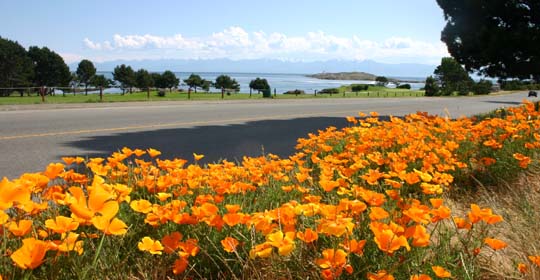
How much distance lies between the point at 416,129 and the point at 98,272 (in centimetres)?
450

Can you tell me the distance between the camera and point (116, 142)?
8.20 metres

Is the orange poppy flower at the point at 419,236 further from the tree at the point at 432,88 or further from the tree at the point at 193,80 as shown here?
the tree at the point at 432,88

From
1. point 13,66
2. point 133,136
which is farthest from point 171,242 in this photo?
point 13,66

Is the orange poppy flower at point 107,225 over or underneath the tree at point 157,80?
underneath

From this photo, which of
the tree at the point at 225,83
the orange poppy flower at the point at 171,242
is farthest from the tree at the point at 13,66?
the orange poppy flower at the point at 171,242

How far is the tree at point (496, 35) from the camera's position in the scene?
13.1m

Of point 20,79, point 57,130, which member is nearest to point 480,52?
point 57,130

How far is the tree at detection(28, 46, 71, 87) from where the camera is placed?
5909 cm

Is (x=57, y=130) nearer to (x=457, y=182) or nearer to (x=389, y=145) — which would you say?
(x=389, y=145)

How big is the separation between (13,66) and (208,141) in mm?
53168

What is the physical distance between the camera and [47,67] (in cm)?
5956

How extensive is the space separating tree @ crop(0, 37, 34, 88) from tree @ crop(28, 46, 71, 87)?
11.7 feet

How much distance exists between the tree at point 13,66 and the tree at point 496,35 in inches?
1991

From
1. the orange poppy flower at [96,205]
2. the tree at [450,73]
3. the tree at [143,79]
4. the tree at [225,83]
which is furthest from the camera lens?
the tree at [450,73]
